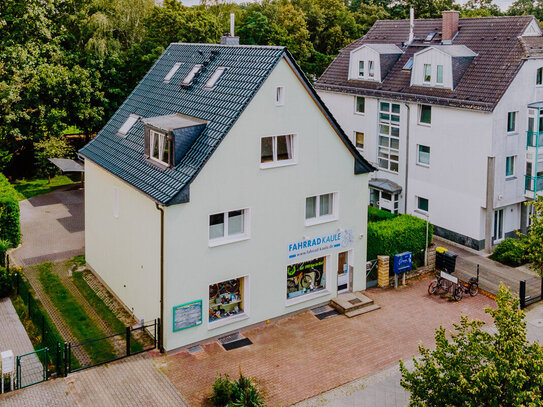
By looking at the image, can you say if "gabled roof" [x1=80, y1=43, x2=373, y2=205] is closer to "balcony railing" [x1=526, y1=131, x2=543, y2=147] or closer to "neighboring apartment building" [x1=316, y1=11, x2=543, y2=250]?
"neighboring apartment building" [x1=316, y1=11, x2=543, y2=250]

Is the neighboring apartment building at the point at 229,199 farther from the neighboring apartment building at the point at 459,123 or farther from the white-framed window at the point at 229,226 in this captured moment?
the neighboring apartment building at the point at 459,123

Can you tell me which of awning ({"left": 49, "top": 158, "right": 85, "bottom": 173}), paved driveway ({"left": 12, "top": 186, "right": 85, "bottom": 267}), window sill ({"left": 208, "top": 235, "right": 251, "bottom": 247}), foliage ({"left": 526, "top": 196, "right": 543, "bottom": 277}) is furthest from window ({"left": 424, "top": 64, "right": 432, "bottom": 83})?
awning ({"left": 49, "top": 158, "right": 85, "bottom": 173})

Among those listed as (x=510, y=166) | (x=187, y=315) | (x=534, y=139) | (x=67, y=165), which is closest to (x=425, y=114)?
(x=510, y=166)

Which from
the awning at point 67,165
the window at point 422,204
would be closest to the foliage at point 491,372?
the window at point 422,204

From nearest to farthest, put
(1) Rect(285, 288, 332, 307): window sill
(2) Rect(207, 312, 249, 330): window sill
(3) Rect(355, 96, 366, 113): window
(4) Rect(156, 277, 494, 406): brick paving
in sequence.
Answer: (4) Rect(156, 277, 494, 406): brick paving
(2) Rect(207, 312, 249, 330): window sill
(1) Rect(285, 288, 332, 307): window sill
(3) Rect(355, 96, 366, 113): window

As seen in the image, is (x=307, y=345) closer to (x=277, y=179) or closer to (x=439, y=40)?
(x=277, y=179)

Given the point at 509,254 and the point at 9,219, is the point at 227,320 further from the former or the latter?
the point at 509,254
